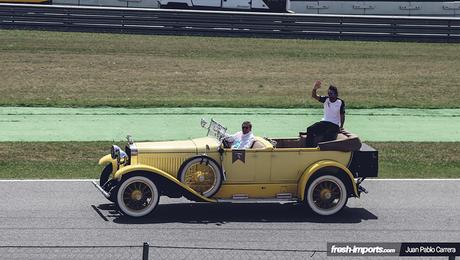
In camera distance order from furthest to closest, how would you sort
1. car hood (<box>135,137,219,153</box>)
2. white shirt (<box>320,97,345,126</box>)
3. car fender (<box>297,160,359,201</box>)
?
white shirt (<box>320,97,345,126</box>)
car fender (<box>297,160,359,201</box>)
car hood (<box>135,137,219,153</box>)

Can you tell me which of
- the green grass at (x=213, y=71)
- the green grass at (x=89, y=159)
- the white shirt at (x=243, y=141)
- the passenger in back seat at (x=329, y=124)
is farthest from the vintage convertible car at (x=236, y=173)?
the green grass at (x=213, y=71)

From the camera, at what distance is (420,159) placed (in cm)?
1777

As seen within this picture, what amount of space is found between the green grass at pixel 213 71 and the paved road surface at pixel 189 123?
0.82 meters

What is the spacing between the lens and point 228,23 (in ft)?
114

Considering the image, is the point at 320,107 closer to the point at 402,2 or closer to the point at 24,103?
the point at 24,103

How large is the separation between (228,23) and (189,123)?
47.8ft

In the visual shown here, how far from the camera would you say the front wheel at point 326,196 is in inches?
506

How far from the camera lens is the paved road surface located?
19.5 meters

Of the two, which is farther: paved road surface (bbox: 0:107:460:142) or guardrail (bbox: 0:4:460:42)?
guardrail (bbox: 0:4:460:42)

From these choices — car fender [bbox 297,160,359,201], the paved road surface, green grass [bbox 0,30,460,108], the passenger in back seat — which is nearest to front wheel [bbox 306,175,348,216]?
car fender [bbox 297,160,359,201]

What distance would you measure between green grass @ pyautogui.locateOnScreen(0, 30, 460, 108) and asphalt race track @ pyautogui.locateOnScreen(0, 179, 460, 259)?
923 centimetres

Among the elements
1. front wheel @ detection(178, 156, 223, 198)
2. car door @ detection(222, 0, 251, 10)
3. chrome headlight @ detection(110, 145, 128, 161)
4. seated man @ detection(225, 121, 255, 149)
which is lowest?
front wheel @ detection(178, 156, 223, 198)

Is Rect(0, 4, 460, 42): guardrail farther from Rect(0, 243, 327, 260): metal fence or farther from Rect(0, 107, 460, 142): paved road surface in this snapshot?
Rect(0, 243, 327, 260): metal fence

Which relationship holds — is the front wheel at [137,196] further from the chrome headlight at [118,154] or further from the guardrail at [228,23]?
the guardrail at [228,23]
